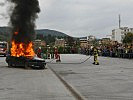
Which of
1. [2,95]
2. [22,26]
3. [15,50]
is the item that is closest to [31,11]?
[22,26]

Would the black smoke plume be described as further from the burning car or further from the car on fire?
the car on fire

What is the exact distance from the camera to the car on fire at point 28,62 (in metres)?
25.1

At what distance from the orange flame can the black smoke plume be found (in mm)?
354

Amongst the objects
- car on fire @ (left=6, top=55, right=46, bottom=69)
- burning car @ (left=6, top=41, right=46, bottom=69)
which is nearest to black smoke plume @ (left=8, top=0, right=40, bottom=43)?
burning car @ (left=6, top=41, right=46, bottom=69)

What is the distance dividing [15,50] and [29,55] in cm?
138

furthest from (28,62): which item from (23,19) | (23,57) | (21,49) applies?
(23,19)

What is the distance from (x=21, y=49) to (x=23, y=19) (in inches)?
91.7

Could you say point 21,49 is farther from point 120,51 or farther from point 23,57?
point 120,51

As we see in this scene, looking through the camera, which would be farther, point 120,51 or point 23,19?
point 120,51

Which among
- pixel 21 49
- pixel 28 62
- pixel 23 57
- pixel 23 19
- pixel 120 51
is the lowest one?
pixel 28 62

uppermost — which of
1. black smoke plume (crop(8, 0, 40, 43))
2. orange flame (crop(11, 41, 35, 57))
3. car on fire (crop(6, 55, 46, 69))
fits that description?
black smoke plume (crop(8, 0, 40, 43))

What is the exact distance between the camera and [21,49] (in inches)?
1104

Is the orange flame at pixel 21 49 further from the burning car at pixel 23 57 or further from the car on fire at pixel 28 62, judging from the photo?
the car on fire at pixel 28 62

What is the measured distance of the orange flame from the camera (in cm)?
2776
